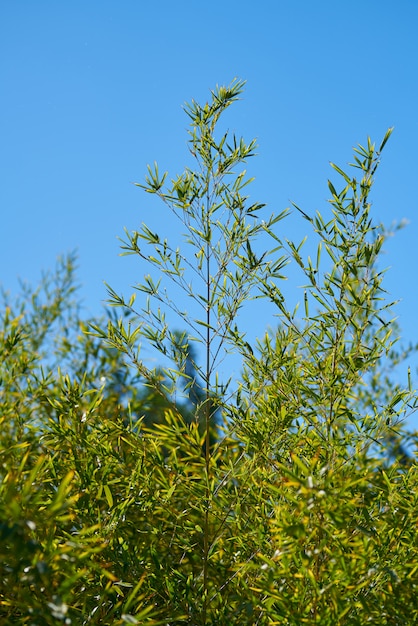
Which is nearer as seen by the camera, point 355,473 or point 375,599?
point 355,473

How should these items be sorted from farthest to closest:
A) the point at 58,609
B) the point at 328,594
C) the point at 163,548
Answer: the point at 163,548 → the point at 328,594 → the point at 58,609

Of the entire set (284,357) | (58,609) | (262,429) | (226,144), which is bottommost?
(58,609)

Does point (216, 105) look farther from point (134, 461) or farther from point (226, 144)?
point (134, 461)

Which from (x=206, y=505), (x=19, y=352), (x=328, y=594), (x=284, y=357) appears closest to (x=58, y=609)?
(x=328, y=594)

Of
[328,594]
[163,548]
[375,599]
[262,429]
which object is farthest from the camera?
[163,548]

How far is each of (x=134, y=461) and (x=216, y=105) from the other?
1.71 meters

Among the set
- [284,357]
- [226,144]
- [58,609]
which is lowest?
[58,609]

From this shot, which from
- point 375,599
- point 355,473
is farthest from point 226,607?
point 355,473

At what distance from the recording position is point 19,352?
5.13 metres

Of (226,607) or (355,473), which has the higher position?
(355,473)

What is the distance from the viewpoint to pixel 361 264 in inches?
123

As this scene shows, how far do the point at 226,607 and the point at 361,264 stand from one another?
1.50 metres

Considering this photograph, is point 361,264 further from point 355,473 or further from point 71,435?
point 71,435

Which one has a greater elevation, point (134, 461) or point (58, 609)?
point (134, 461)
